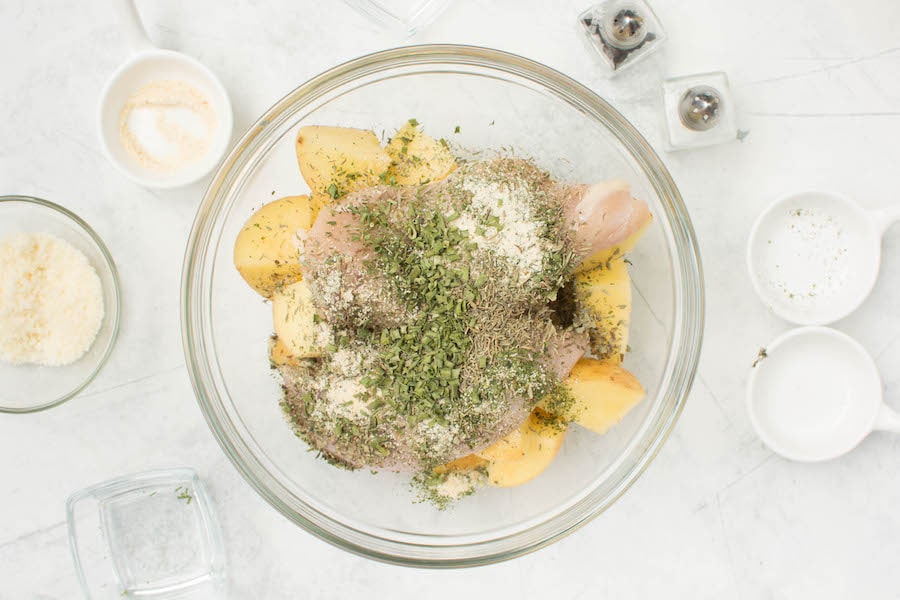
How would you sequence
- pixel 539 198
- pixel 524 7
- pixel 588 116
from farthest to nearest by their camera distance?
1. pixel 524 7
2. pixel 588 116
3. pixel 539 198

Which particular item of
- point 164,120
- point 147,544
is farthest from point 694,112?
point 147,544

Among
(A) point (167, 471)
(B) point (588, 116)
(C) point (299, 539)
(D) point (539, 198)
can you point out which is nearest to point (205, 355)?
(A) point (167, 471)

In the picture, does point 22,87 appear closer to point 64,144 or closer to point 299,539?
point 64,144

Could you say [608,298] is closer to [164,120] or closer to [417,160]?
[417,160]

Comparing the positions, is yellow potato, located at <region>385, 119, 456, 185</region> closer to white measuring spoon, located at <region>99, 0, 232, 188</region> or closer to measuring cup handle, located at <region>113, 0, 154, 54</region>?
white measuring spoon, located at <region>99, 0, 232, 188</region>

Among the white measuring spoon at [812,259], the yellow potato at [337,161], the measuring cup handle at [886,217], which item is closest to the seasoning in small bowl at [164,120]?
the yellow potato at [337,161]

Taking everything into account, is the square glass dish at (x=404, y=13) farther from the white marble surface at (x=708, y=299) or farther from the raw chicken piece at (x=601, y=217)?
the raw chicken piece at (x=601, y=217)
